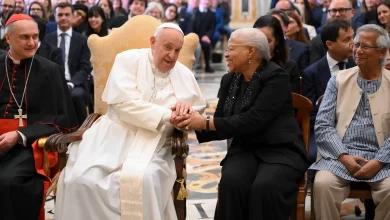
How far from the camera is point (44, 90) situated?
4.91m

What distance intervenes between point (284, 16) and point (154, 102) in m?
2.12

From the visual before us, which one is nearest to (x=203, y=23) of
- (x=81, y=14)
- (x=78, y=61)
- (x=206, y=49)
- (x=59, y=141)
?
(x=206, y=49)

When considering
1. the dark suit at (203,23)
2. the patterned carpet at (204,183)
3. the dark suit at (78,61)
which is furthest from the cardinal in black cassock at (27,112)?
the dark suit at (203,23)

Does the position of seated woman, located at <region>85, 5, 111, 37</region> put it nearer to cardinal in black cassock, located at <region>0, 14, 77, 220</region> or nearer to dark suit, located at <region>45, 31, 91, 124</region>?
dark suit, located at <region>45, 31, 91, 124</region>

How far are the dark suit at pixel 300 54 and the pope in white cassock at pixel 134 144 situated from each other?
1.73 meters

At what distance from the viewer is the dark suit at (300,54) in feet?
20.8

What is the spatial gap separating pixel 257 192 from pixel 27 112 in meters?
1.74

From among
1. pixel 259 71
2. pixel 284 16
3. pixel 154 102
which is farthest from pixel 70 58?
pixel 259 71

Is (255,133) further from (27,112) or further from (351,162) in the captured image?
(27,112)

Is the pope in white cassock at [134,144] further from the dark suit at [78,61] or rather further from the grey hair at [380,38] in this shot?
the dark suit at [78,61]

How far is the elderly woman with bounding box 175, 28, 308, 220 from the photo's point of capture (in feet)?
14.1

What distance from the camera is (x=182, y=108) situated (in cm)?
452

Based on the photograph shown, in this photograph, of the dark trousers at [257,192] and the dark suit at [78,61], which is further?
the dark suit at [78,61]

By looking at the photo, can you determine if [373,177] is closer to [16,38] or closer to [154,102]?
[154,102]
